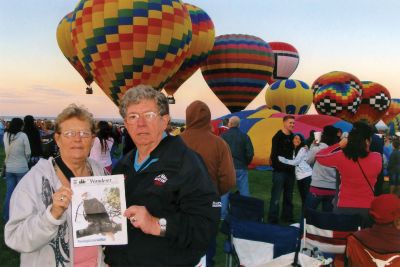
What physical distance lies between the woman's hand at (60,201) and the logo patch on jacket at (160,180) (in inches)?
14.0

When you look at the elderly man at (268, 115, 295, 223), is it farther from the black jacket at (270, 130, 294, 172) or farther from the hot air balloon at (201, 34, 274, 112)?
the hot air balloon at (201, 34, 274, 112)

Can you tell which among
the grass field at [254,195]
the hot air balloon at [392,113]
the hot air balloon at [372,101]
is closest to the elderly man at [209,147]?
the grass field at [254,195]

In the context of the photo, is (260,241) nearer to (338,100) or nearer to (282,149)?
(282,149)

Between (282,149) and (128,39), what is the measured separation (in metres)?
7.86

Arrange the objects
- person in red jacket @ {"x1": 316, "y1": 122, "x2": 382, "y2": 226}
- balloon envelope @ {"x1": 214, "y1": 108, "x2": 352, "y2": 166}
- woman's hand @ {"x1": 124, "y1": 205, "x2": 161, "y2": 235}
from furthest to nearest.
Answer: balloon envelope @ {"x1": 214, "y1": 108, "x2": 352, "y2": 166} → person in red jacket @ {"x1": 316, "y1": 122, "x2": 382, "y2": 226} → woman's hand @ {"x1": 124, "y1": 205, "x2": 161, "y2": 235}

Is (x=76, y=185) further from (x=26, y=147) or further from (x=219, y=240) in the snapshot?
(x=26, y=147)

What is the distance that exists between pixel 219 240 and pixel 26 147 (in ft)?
9.76

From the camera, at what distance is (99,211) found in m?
1.81

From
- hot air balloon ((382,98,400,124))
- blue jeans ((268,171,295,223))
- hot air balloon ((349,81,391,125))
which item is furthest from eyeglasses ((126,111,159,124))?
hot air balloon ((382,98,400,124))

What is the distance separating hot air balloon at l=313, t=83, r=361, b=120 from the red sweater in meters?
21.0

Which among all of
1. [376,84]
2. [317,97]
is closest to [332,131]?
[317,97]

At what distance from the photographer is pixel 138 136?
6.41 ft

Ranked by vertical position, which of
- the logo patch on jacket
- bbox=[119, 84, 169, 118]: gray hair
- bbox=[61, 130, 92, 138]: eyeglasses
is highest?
bbox=[119, 84, 169, 118]: gray hair

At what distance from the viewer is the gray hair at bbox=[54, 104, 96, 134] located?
2.04 m
